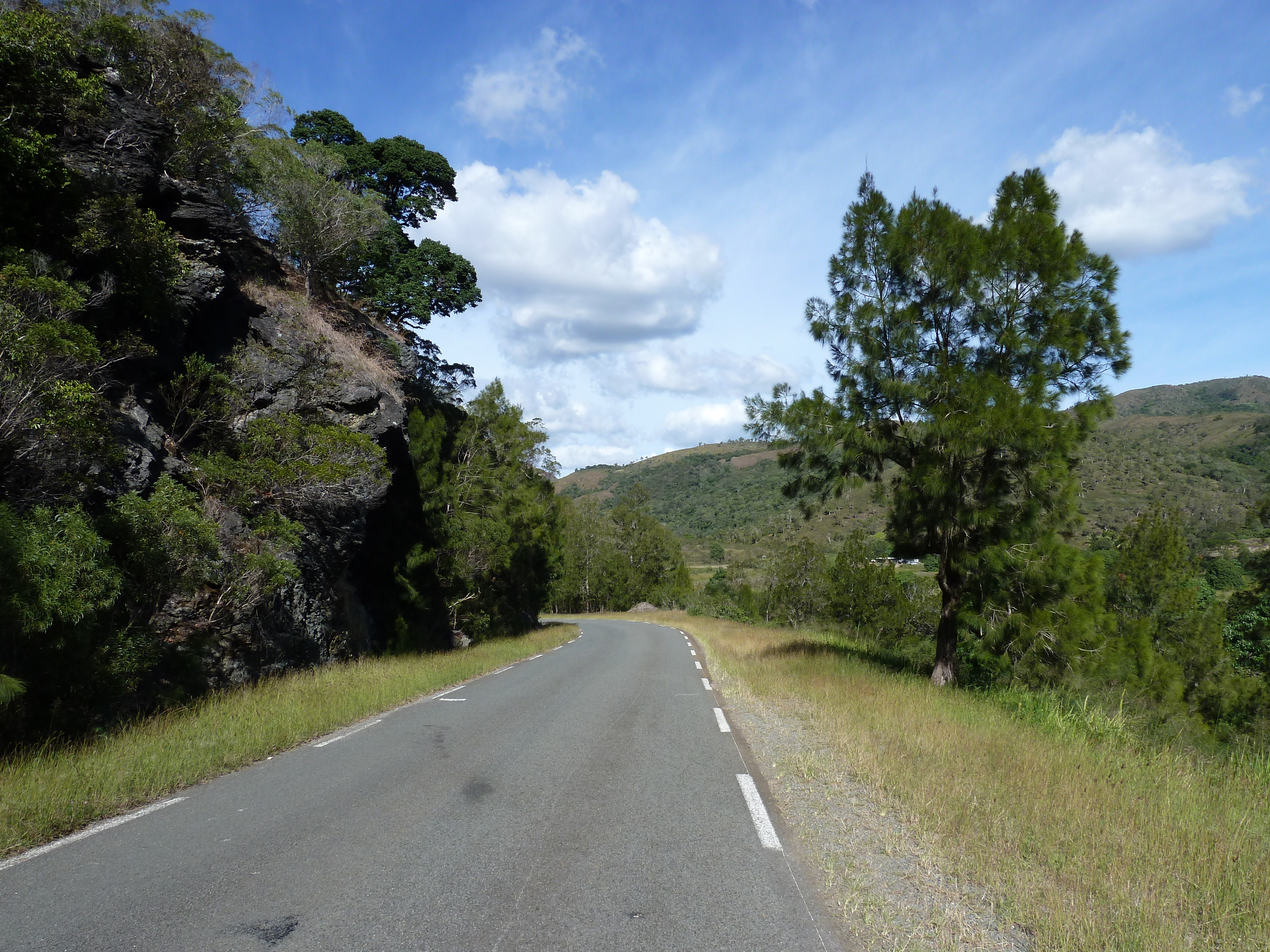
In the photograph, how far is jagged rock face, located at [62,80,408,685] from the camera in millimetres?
11008

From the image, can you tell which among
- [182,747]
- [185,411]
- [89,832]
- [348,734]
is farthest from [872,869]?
[185,411]

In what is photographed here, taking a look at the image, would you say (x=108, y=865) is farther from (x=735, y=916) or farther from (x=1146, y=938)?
(x=1146, y=938)

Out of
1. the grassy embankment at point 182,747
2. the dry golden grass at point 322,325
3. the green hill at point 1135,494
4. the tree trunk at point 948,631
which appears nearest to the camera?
the grassy embankment at point 182,747

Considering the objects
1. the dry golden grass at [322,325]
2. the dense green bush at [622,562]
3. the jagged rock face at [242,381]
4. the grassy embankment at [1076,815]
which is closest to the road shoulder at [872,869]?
the grassy embankment at [1076,815]

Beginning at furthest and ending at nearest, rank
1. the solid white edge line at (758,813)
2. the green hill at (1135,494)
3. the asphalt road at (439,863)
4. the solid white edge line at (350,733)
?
the green hill at (1135,494), the solid white edge line at (350,733), the solid white edge line at (758,813), the asphalt road at (439,863)

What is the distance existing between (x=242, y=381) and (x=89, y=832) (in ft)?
38.0

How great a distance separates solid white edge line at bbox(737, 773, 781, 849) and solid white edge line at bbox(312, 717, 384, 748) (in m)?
4.92

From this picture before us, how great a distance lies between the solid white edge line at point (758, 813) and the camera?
5031 mm

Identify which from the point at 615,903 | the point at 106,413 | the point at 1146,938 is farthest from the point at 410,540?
the point at 1146,938

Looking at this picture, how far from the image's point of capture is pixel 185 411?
13.0 metres

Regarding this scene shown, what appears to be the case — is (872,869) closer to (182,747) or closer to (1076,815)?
(1076,815)

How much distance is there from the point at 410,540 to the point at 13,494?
13.9m

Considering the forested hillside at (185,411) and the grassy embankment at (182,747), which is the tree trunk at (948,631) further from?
the forested hillside at (185,411)

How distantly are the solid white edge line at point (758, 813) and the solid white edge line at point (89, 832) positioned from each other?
4873mm
